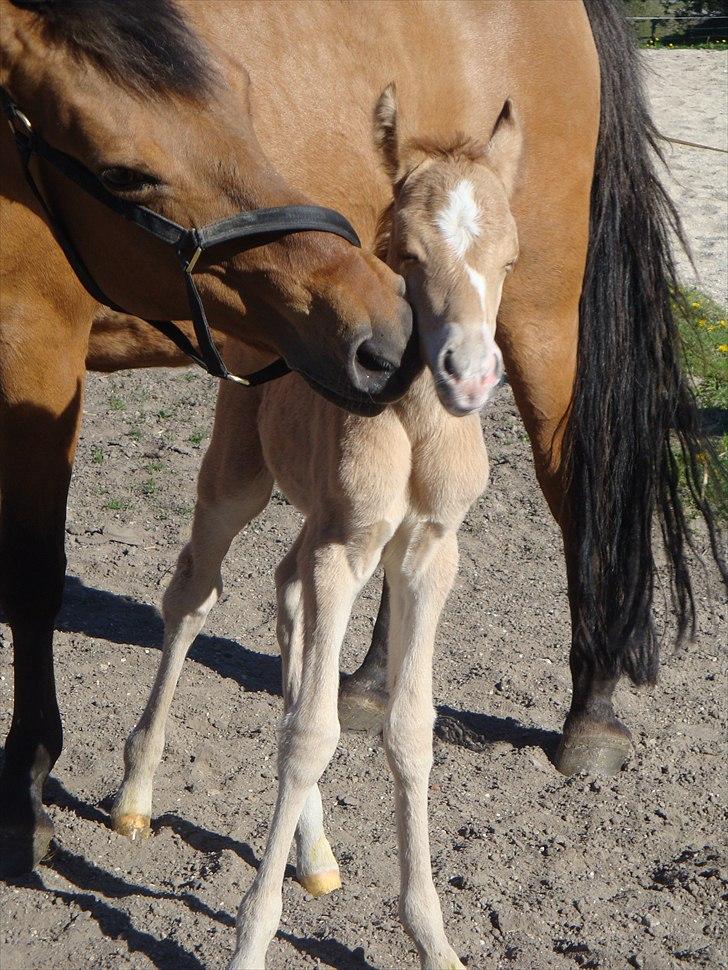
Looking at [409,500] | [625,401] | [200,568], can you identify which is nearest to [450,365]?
[409,500]

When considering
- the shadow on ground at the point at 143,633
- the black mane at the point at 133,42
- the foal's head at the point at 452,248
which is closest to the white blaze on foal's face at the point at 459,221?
the foal's head at the point at 452,248

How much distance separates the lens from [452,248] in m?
2.07

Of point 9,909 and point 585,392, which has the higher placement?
point 585,392

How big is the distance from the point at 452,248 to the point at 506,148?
1.41 ft

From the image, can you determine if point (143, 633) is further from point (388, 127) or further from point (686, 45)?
point (686, 45)

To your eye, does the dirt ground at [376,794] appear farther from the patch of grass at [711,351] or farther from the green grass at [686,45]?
the green grass at [686,45]

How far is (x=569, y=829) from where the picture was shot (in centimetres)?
303

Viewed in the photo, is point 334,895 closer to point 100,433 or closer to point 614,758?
point 614,758

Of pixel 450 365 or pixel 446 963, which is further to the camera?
pixel 446 963

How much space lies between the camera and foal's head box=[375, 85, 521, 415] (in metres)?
1.99

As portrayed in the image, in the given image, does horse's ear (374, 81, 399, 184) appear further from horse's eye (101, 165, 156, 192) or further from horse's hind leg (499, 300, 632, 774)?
horse's hind leg (499, 300, 632, 774)

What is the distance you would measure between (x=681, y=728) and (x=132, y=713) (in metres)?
1.67

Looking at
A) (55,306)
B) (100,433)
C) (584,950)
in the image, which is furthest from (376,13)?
(100,433)

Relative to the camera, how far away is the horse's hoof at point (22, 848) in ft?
9.06
